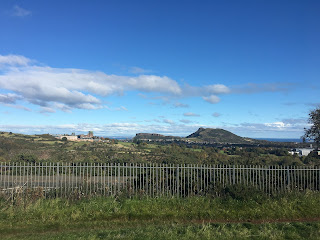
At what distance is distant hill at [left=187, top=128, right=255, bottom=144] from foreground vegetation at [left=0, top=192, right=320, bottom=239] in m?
56.5

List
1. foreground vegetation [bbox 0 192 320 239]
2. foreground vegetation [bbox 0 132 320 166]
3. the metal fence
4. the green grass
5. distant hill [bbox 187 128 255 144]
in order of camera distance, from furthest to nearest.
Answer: distant hill [bbox 187 128 255 144] → foreground vegetation [bbox 0 132 320 166] → the metal fence → foreground vegetation [bbox 0 192 320 239] → the green grass

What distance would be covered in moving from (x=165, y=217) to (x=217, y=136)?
6351 centimetres

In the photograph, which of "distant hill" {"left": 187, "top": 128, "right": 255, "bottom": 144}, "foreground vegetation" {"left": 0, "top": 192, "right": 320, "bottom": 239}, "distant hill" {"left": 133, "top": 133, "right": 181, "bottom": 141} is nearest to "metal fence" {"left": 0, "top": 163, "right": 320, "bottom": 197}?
"foreground vegetation" {"left": 0, "top": 192, "right": 320, "bottom": 239}

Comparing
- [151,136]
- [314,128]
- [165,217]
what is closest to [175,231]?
[165,217]

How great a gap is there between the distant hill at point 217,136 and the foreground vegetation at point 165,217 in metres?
56.5

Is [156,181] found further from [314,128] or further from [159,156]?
[159,156]

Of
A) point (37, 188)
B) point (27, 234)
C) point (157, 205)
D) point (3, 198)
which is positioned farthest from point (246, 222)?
point (3, 198)

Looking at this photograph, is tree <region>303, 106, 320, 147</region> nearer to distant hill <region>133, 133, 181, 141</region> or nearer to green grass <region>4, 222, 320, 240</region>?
green grass <region>4, 222, 320, 240</region>

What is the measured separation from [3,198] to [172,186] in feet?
21.1

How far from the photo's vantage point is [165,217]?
26.3ft

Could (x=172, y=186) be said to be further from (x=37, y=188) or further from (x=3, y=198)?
(x=3, y=198)

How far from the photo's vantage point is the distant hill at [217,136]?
65.2 metres

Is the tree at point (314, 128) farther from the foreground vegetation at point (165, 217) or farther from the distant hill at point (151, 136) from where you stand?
the distant hill at point (151, 136)

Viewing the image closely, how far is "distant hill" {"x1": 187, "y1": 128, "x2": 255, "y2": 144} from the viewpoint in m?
65.2
